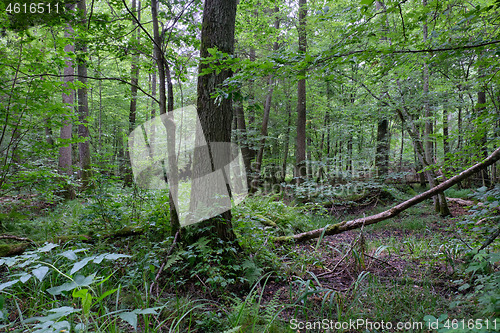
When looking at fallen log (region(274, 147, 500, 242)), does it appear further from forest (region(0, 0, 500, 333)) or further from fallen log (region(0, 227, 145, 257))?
fallen log (region(0, 227, 145, 257))

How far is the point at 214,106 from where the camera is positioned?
128 inches

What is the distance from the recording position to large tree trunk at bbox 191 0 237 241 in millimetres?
3178

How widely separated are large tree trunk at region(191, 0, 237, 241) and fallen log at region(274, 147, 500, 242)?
1.53 metres

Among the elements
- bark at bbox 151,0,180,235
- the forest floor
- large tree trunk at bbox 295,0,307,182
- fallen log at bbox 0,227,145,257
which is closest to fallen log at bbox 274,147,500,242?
the forest floor

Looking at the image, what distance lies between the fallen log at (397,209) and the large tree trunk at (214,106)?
1525mm

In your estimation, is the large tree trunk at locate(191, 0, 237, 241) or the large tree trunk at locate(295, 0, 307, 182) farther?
the large tree trunk at locate(295, 0, 307, 182)

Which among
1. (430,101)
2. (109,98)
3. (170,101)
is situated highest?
(109,98)

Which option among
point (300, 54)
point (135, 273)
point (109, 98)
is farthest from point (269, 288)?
point (109, 98)

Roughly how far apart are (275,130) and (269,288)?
10.3 m

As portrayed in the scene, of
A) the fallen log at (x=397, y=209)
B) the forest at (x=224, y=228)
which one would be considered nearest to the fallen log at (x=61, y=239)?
the forest at (x=224, y=228)

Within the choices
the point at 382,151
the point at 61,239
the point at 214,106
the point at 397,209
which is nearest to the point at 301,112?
the point at 382,151

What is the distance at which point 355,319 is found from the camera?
2203mm

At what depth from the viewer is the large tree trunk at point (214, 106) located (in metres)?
3.18

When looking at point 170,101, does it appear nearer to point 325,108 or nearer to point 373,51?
point 373,51
